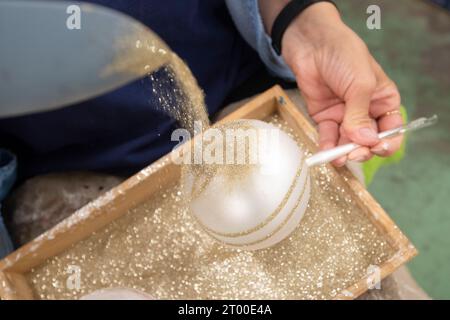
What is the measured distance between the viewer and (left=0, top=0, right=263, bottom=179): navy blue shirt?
0.66 m

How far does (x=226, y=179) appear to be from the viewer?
0.50 m

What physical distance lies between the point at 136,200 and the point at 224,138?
0.79 ft

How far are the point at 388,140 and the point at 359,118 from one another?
52 mm

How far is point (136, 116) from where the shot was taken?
2.33 ft

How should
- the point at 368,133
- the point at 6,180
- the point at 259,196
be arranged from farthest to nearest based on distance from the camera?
the point at 6,180 < the point at 368,133 < the point at 259,196

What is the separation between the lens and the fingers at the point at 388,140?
633 millimetres

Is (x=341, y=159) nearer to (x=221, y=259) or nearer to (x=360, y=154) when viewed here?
(x=360, y=154)

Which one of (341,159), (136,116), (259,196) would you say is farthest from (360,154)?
(136,116)

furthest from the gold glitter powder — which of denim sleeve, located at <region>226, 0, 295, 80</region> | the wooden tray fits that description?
denim sleeve, located at <region>226, 0, 295, 80</region>

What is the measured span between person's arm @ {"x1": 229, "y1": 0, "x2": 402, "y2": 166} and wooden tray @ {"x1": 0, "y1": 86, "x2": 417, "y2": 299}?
0.04 meters

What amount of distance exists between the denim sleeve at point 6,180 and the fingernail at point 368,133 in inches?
18.5
